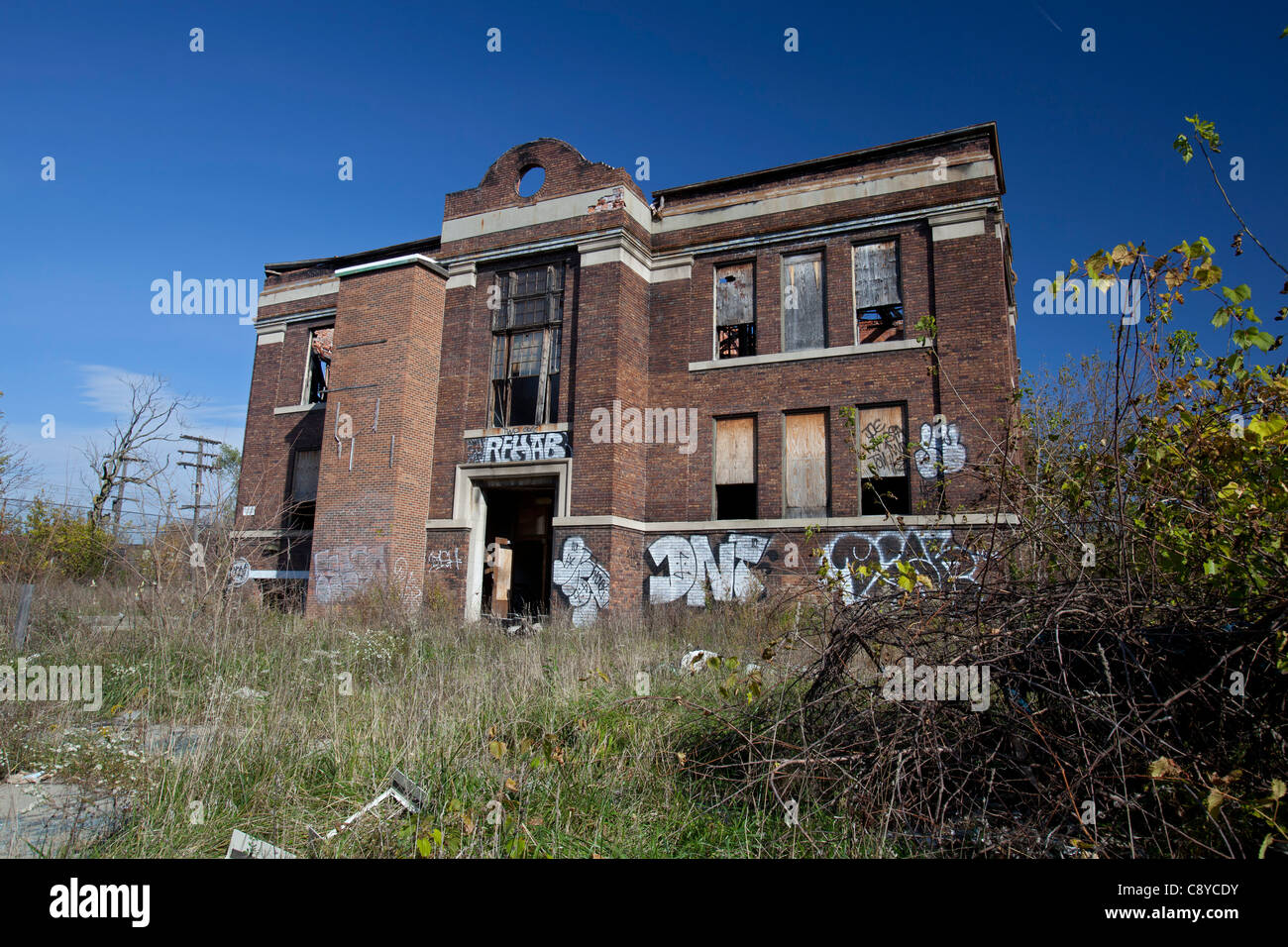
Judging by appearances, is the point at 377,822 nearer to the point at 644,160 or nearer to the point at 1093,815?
the point at 1093,815

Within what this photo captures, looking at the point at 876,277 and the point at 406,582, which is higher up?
the point at 876,277

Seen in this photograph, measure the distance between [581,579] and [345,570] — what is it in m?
5.33

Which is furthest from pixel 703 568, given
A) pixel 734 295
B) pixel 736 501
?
pixel 734 295

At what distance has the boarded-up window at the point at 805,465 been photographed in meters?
14.7

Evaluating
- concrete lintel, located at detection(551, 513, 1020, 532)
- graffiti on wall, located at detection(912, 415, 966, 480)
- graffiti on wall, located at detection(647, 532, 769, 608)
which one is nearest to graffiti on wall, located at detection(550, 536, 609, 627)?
concrete lintel, located at detection(551, 513, 1020, 532)

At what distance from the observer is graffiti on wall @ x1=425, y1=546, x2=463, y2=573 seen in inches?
637

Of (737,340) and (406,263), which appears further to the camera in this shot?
(737,340)

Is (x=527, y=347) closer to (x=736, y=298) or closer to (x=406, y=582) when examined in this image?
(x=736, y=298)

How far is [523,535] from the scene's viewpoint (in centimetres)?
1820

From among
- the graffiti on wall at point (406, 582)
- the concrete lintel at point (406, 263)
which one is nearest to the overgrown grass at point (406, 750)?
the graffiti on wall at point (406, 582)

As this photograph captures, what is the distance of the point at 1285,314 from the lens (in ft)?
13.0

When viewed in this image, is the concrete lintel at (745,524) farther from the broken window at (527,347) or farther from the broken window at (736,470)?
the broken window at (527,347)

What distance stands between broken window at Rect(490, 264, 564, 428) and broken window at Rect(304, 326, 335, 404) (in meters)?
6.33

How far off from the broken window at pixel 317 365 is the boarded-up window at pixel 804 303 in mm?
12683
